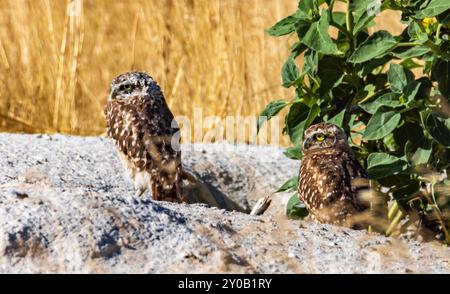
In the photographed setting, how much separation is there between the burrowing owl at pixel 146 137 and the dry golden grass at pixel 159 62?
190cm

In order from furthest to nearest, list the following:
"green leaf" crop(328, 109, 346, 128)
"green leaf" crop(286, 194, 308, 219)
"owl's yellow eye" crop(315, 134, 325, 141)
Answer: "green leaf" crop(286, 194, 308, 219), "green leaf" crop(328, 109, 346, 128), "owl's yellow eye" crop(315, 134, 325, 141)

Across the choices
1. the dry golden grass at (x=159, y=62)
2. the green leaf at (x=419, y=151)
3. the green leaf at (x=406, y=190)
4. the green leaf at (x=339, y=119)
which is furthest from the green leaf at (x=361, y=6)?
the dry golden grass at (x=159, y=62)

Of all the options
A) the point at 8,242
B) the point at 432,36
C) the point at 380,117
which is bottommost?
the point at 8,242

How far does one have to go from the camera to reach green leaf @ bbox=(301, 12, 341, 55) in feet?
15.9

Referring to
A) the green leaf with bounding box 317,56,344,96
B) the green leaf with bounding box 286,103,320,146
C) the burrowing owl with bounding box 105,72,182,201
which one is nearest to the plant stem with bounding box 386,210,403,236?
the green leaf with bounding box 286,103,320,146

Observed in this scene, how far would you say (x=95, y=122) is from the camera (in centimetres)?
857

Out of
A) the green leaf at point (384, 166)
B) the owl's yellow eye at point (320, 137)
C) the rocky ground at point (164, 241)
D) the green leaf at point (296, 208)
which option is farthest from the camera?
the green leaf at point (296, 208)

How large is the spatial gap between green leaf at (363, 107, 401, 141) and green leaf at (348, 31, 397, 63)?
291 mm

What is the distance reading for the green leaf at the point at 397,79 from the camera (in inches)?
187

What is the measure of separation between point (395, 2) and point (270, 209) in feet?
8.08

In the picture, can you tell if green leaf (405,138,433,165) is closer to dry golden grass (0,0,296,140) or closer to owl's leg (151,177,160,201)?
owl's leg (151,177,160,201)

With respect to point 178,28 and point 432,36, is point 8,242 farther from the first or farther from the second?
point 178,28

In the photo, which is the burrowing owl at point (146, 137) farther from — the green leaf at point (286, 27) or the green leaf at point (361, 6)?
the green leaf at point (361, 6)
